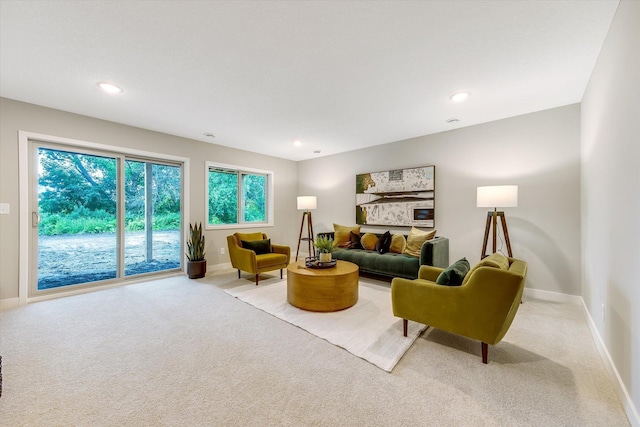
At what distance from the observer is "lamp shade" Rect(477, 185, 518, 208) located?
10.3 feet

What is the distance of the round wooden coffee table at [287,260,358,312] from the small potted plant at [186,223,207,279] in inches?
81.1

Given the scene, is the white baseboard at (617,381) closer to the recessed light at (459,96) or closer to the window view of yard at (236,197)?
the recessed light at (459,96)

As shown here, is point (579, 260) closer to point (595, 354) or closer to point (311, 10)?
point (595, 354)

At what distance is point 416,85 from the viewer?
268 cm

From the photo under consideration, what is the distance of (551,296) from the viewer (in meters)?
3.37

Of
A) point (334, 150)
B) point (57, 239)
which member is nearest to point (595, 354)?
point (334, 150)

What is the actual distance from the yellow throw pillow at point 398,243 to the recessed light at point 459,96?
2.20 metres

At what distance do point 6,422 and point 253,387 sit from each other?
1.30 m

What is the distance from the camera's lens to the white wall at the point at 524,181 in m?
3.23

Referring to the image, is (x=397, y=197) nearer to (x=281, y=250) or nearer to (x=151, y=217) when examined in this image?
(x=281, y=250)

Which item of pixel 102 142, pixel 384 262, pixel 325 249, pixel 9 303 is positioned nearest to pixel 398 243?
pixel 384 262

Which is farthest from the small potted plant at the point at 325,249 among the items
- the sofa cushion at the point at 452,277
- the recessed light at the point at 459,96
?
the recessed light at the point at 459,96

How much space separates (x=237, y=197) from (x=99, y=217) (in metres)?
2.32

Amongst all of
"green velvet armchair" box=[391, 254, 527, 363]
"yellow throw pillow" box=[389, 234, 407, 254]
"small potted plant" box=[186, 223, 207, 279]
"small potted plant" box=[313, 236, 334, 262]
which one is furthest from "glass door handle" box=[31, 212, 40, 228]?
"yellow throw pillow" box=[389, 234, 407, 254]
